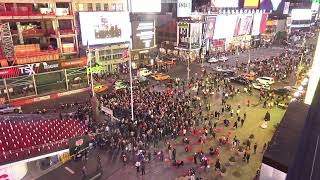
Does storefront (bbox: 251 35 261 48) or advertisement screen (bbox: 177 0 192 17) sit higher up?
advertisement screen (bbox: 177 0 192 17)

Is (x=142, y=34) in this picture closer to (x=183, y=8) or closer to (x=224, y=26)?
(x=183, y=8)

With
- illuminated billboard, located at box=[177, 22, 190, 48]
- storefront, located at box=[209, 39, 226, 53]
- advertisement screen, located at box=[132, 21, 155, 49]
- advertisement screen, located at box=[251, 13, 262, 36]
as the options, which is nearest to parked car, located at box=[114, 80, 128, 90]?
advertisement screen, located at box=[132, 21, 155, 49]

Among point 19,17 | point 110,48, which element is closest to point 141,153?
point 19,17

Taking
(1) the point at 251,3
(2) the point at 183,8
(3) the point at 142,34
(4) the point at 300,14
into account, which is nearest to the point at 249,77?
(3) the point at 142,34

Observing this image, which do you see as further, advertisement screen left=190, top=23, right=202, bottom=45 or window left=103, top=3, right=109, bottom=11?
advertisement screen left=190, top=23, right=202, bottom=45

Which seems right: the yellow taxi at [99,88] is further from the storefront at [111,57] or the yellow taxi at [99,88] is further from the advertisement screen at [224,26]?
the advertisement screen at [224,26]

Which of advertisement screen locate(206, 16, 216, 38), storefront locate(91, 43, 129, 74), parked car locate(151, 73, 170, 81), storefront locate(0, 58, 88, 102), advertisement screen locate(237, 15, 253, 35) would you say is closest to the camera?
storefront locate(0, 58, 88, 102)

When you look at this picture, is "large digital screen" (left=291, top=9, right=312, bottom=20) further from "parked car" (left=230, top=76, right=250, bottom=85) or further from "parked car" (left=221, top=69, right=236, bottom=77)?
"parked car" (left=230, top=76, right=250, bottom=85)
